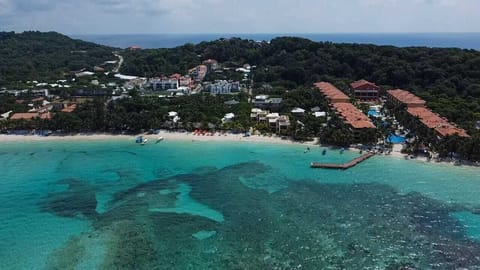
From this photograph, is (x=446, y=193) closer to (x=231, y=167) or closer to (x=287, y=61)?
(x=231, y=167)

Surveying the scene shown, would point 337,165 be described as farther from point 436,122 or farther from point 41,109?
point 41,109

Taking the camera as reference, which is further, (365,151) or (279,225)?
(365,151)

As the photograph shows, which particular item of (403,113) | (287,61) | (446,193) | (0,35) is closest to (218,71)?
(287,61)

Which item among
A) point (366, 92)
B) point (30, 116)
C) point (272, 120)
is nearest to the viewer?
point (272, 120)

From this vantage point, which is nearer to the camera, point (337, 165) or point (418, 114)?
point (337, 165)

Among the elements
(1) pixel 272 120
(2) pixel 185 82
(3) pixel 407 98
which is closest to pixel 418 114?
(3) pixel 407 98

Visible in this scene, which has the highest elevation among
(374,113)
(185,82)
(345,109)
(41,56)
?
(41,56)

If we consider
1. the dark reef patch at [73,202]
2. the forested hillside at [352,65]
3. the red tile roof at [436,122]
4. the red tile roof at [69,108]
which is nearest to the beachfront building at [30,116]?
the red tile roof at [69,108]
